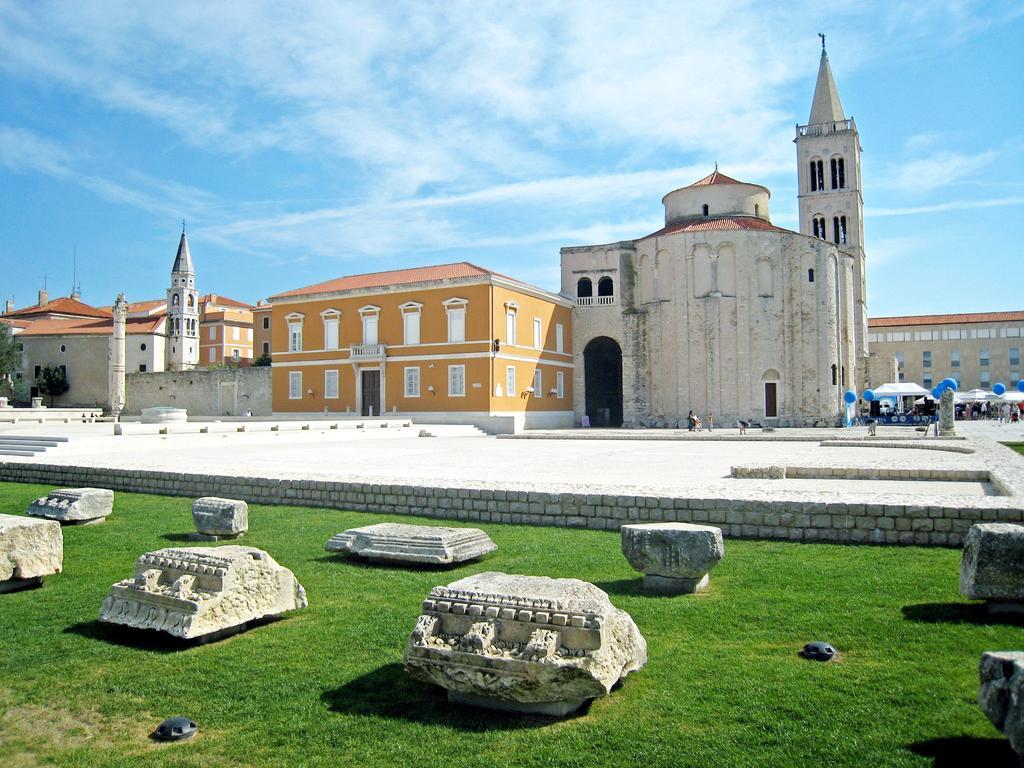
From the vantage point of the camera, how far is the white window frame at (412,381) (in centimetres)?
3653

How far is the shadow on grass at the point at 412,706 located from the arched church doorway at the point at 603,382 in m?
38.3

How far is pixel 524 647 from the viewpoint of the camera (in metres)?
4.00

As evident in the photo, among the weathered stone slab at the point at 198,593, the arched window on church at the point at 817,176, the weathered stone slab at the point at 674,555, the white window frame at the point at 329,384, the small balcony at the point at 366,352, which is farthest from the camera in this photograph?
the arched window on church at the point at 817,176

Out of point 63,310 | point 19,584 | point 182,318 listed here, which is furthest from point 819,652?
point 63,310

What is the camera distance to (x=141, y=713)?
4168 millimetres

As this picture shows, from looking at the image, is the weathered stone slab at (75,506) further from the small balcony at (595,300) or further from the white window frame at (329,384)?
the small balcony at (595,300)

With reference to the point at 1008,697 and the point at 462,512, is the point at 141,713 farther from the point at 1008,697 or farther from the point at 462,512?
the point at 462,512

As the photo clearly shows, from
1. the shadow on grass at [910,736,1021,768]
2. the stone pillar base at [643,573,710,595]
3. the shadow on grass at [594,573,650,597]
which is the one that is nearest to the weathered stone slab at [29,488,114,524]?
the shadow on grass at [594,573,650,597]

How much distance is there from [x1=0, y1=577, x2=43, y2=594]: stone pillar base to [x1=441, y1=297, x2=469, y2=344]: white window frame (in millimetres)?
28756

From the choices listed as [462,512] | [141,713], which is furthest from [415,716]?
[462,512]

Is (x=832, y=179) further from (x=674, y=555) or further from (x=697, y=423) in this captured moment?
(x=674, y=555)

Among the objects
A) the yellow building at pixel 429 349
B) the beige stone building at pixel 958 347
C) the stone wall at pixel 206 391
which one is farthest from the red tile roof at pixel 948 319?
the stone wall at pixel 206 391

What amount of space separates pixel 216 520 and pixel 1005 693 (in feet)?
25.6

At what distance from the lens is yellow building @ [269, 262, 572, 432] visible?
114 ft
